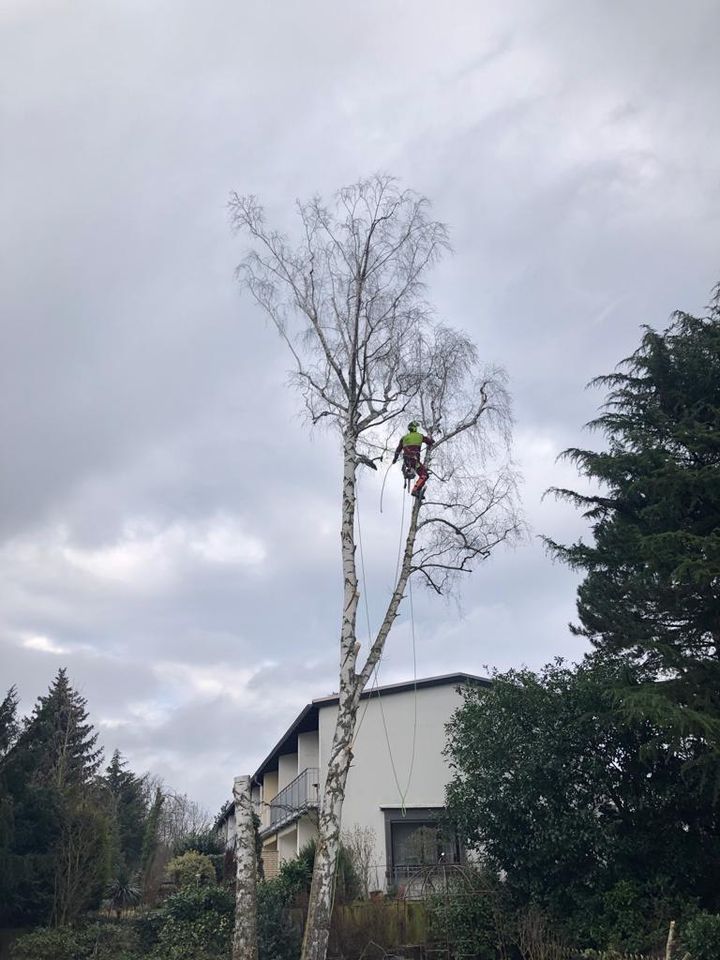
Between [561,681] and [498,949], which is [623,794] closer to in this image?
[561,681]

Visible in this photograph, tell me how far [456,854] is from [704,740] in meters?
9.57

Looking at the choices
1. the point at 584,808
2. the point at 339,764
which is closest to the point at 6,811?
the point at 339,764

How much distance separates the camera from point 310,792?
2727 centimetres

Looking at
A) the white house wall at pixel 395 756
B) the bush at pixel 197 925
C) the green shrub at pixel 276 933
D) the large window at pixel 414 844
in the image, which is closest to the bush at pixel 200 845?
the white house wall at pixel 395 756

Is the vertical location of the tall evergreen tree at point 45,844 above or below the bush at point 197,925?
above

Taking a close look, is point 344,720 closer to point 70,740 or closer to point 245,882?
point 245,882

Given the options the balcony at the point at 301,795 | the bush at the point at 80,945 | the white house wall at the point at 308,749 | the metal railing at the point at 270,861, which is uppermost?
the white house wall at the point at 308,749

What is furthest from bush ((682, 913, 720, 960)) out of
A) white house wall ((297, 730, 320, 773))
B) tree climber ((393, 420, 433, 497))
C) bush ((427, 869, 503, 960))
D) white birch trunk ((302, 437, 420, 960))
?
white house wall ((297, 730, 320, 773))

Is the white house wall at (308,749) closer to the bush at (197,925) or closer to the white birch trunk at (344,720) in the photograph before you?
the bush at (197,925)

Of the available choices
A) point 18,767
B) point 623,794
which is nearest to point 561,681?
point 623,794

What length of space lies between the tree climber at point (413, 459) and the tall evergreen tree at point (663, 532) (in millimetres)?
3981

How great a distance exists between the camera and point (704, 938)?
13008 millimetres

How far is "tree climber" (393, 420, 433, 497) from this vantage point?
1542cm

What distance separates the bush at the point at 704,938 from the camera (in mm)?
12945
